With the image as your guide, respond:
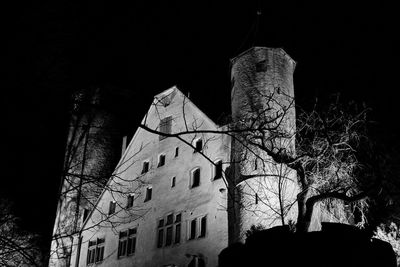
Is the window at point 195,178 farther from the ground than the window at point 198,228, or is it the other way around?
the window at point 195,178

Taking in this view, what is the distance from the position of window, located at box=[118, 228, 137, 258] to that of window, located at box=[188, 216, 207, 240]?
4649 mm

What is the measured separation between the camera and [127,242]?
2667 centimetres

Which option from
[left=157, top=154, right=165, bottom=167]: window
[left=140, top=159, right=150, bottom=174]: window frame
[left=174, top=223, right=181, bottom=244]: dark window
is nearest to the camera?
[left=174, top=223, right=181, bottom=244]: dark window

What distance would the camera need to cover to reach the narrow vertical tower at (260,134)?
64.6 feet

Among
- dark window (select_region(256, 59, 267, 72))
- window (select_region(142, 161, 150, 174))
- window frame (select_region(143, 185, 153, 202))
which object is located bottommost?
window frame (select_region(143, 185, 153, 202))

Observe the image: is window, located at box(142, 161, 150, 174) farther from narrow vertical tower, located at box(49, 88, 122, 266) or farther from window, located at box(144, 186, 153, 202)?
narrow vertical tower, located at box(49, 88, 122, 266)

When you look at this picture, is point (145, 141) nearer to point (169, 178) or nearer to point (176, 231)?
point (169, 178)

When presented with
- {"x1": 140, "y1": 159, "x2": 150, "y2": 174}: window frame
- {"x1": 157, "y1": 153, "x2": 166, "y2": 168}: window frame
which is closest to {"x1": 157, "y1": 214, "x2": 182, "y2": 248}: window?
{"x1": 157, "y1": 153, "x2": 166, "y2": 168}: window frame

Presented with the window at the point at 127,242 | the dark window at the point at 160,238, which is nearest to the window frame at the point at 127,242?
the window at the point at 127,242

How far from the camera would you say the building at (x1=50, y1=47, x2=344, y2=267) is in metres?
20.2

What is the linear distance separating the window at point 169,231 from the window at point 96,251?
5127mm

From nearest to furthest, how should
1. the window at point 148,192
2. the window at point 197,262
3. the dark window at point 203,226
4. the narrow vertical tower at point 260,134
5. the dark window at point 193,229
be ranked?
the narrow vertical tower at point 260,134, the window at point 197,262, the dark window at point 203,226, the dark window at point 193,229, the window at point 148,192

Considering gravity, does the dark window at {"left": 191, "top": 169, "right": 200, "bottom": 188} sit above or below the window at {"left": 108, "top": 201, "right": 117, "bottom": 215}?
above

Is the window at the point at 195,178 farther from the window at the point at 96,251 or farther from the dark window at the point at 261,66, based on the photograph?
the window at the point at 96,251
